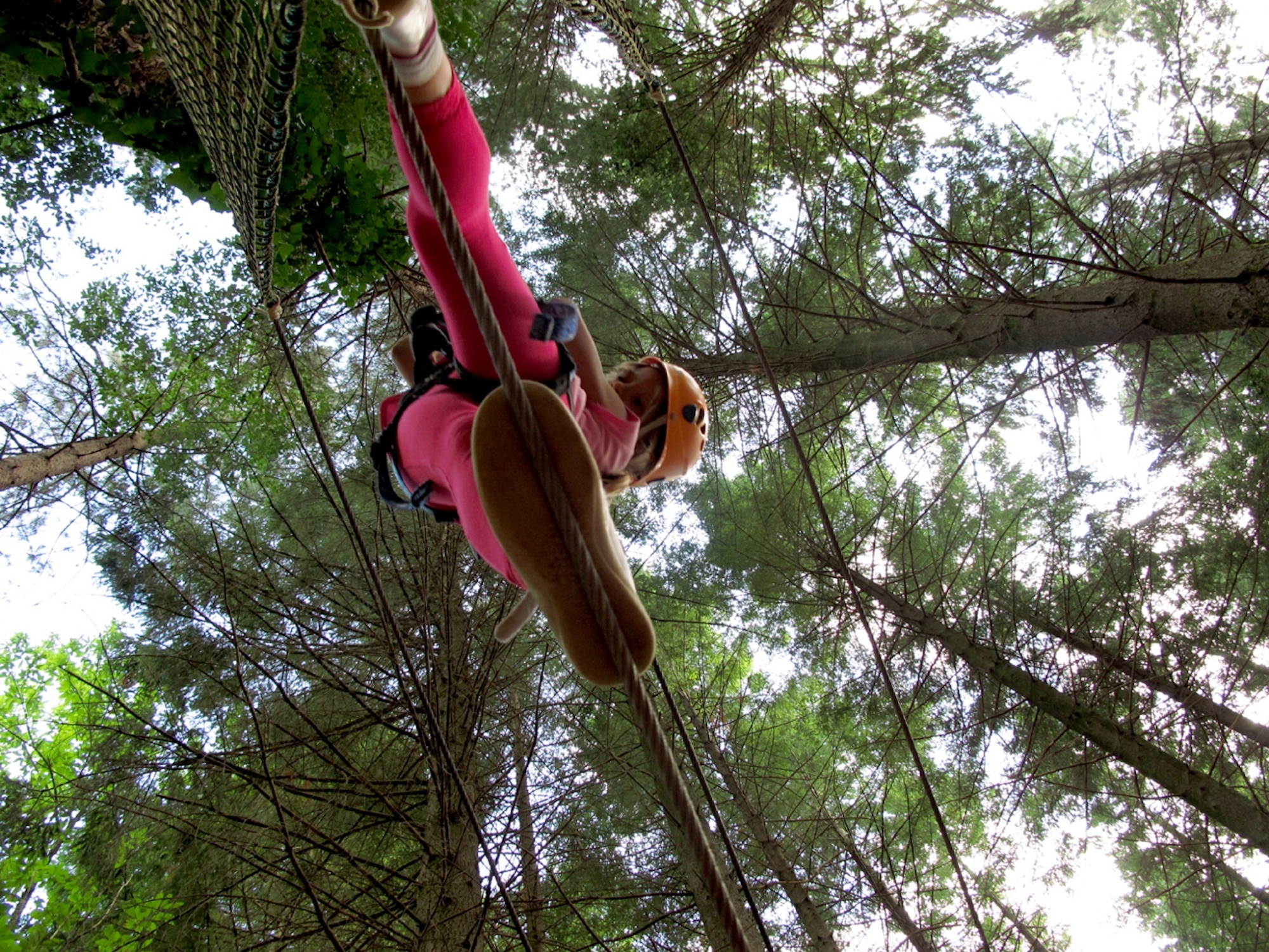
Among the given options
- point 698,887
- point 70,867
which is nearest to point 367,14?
point 698,887

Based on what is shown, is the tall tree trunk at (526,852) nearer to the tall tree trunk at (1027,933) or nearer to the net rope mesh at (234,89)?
the net rope mesh at (234,89)

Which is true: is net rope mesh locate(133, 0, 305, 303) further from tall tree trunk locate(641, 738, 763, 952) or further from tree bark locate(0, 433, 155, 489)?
tall tree trunk locate(641, 738, 763, 952)

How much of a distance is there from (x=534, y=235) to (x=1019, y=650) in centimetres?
590

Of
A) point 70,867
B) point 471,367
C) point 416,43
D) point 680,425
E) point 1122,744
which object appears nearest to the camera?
point 416,43

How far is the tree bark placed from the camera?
2.69m

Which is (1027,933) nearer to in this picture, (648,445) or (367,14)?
(648,445)

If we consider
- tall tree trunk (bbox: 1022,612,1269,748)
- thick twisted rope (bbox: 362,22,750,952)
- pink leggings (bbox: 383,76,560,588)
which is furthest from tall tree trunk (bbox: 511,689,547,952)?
tall tree trunk (bbox: 1022,612,1269,748)

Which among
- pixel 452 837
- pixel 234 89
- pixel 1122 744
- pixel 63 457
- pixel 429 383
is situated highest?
pixel 63 457

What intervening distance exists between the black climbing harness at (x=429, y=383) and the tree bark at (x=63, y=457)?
1706 mm

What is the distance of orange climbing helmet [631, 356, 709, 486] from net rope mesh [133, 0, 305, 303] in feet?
3.81

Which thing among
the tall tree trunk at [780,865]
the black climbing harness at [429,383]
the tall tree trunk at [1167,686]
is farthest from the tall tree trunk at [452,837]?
the tall tree trunk at [1167,686]

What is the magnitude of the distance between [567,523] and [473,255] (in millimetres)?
890

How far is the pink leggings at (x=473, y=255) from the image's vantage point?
1227 mm

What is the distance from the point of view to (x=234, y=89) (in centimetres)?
177
